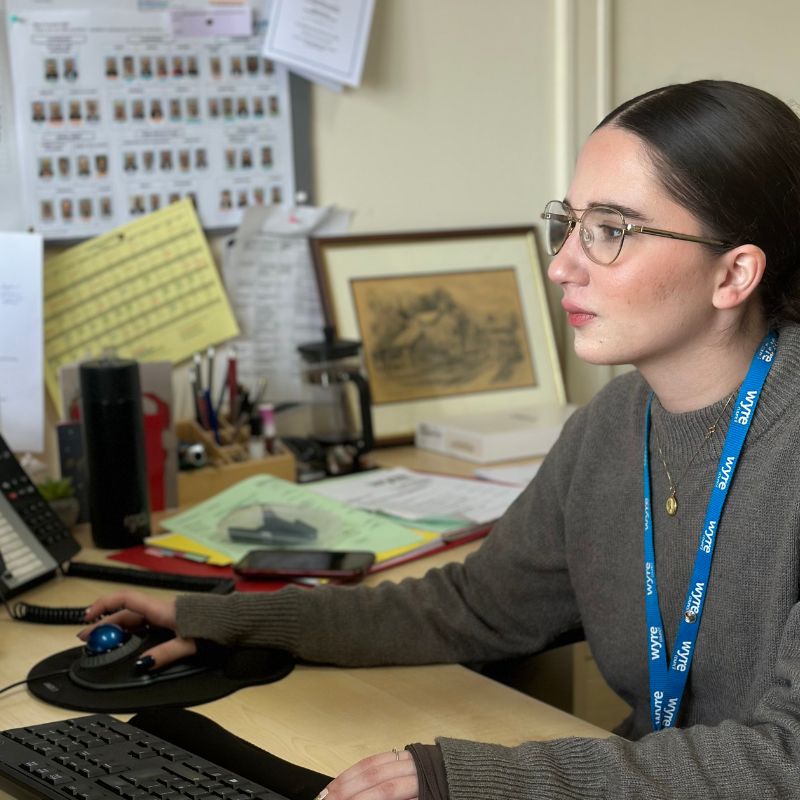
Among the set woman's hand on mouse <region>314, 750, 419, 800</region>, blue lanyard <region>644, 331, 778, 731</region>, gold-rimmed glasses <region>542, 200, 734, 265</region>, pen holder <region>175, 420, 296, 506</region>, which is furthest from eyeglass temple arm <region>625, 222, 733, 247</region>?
pen holder <region>175, 420, 296, 506</region>

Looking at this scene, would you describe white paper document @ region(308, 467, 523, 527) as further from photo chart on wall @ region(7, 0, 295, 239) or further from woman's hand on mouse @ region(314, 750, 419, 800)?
woman's hand on mouse @ region(314, 750, 419, 800)

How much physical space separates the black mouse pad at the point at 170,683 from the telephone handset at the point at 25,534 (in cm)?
21

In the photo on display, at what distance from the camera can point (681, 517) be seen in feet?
3.98

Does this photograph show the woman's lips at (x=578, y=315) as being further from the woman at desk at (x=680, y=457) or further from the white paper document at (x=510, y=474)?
the white paper document at (x=510, y=474)

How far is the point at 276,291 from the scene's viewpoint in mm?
2131

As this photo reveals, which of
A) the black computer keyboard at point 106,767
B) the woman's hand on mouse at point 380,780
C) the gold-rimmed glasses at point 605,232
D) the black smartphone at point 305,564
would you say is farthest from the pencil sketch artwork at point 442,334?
the woman's hand on mouse at point 380,780

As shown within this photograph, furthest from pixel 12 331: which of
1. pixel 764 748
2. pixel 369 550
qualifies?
pixel 764 748

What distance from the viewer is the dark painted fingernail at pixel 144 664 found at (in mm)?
1251

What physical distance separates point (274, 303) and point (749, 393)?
114cm

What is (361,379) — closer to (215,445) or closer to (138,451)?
(215,445)

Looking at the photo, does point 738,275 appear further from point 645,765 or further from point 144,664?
point 144,664

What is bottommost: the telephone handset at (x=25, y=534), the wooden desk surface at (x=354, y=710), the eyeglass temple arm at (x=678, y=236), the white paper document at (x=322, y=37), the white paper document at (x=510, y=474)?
the wooden desk surface at (x=354, y=710)

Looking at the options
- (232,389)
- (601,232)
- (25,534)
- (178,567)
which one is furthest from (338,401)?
(601,232)

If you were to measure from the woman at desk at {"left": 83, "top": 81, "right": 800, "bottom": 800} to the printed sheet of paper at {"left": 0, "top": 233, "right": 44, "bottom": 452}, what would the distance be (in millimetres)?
711
